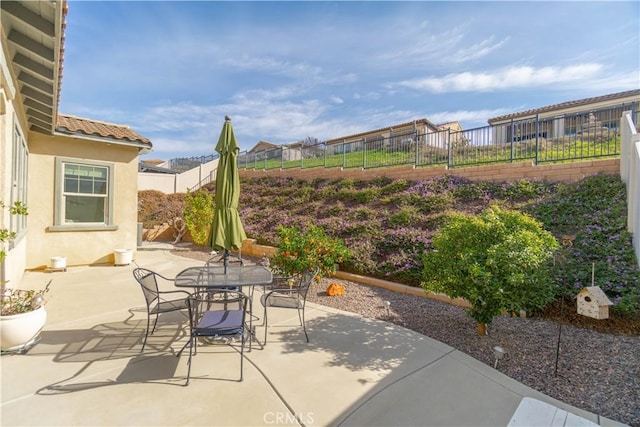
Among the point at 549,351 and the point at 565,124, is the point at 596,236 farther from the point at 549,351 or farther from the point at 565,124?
the point at 565,124

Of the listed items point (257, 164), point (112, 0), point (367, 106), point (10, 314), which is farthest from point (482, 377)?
point (257, 164)

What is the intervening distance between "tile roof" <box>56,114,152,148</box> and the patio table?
19.6ft

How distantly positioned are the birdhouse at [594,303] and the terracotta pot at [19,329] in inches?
250

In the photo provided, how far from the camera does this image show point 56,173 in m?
7.50

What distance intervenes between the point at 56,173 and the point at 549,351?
10434 millimetres

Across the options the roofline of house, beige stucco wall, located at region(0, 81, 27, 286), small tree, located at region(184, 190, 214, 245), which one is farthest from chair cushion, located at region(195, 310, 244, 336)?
small tree, located at region(184, 190, 214, 245)

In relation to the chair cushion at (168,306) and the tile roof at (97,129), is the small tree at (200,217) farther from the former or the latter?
the chair cushion at (168,306)

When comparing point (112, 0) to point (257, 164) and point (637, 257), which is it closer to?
point (637, 257)

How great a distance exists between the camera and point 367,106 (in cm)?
1585

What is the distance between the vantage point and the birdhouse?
11.5ft

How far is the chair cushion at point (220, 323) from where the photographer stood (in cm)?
295

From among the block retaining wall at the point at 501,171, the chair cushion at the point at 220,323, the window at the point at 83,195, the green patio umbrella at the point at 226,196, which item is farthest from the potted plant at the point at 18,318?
the block retaining wall at the point at 501,171

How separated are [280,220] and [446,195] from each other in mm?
5644

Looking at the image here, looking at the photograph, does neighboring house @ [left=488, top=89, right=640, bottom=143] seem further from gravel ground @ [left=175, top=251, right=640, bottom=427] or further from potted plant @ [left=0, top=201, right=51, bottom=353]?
potted plant @ [left=0, top=201, right=51, bottom=353]
